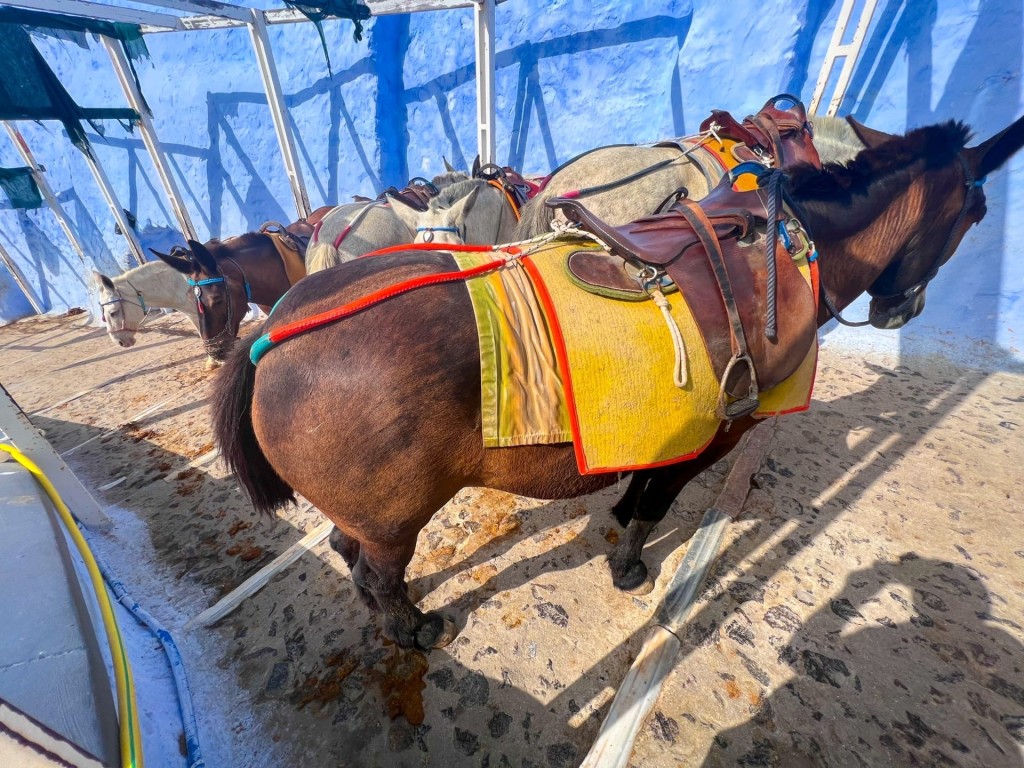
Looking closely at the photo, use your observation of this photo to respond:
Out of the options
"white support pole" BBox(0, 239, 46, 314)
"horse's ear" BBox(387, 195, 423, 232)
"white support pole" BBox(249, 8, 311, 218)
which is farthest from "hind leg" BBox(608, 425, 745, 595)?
"white support pole" BBox(0, 239, 46, 314)

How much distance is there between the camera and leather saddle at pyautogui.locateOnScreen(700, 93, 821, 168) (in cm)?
258

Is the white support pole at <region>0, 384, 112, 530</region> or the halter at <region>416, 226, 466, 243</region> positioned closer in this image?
the white support pole at <region>0, 384, 112, 530</region>

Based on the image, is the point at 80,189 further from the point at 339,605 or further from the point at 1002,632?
the point at 1002,632

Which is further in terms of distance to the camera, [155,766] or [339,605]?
[339,605]

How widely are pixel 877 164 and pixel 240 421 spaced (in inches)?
112

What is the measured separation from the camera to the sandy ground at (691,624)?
4.83 feet

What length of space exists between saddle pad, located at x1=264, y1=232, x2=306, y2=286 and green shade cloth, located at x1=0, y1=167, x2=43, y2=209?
7148 mm

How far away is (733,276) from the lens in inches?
53.6

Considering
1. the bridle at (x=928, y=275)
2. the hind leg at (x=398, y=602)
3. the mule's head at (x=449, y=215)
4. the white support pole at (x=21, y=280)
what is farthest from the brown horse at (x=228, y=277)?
the white support pole at (x=21, y=280)

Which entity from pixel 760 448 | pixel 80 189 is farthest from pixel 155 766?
pixel 80 189

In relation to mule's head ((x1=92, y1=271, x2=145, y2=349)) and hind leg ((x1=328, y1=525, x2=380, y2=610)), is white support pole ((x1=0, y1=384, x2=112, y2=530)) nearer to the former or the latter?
hind leg ((x1=328, y1=525, x2=380, y2=610))

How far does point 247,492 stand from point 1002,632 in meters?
3.32

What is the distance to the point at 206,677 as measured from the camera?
69.2 inches

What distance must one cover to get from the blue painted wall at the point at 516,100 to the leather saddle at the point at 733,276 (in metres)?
3.73
